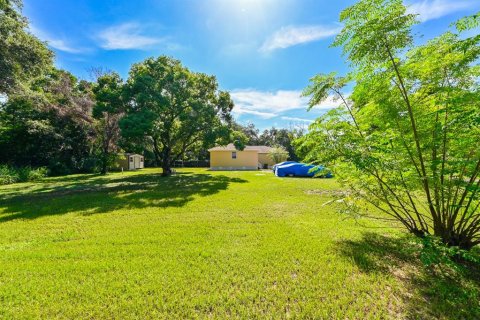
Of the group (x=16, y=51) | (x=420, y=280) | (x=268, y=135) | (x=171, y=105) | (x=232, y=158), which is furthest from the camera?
(x=268, y=135)

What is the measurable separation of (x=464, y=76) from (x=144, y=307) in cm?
536

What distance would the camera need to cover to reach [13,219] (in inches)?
233

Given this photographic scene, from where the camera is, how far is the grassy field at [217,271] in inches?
93.4

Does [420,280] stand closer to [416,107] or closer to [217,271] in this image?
[416,107]

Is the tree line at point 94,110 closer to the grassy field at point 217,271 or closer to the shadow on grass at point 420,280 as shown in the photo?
the grassy field at point 217,271

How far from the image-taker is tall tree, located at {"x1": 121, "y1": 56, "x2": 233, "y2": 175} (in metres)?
13.6

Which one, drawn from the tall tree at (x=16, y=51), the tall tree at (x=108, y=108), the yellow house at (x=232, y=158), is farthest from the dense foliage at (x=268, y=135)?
the tall tree at (x=16, y=51)

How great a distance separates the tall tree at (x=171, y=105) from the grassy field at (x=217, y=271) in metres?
9.45

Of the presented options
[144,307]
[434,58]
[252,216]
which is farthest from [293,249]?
[434,58]

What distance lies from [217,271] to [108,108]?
1521 cm

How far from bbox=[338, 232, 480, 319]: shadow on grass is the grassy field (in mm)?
16

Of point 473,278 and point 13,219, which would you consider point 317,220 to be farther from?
point 13,219

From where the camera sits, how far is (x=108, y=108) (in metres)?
14.3

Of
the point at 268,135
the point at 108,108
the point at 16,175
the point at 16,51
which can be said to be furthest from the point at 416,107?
the point at 268,135
